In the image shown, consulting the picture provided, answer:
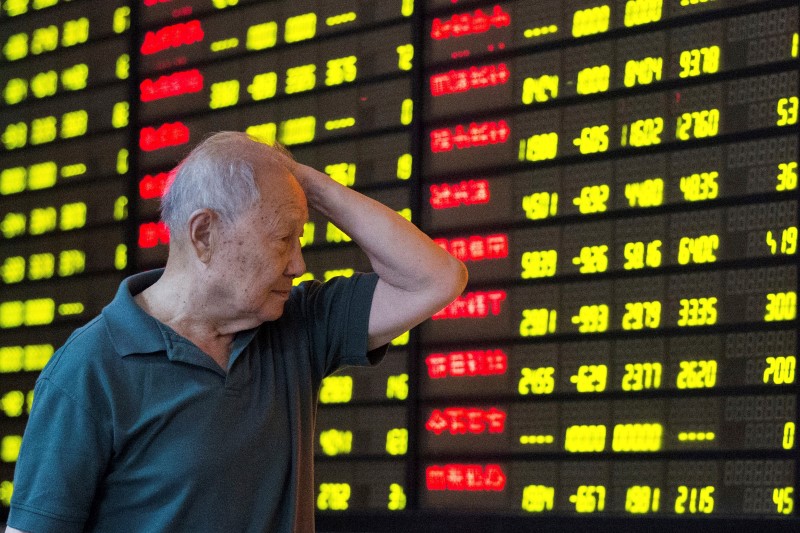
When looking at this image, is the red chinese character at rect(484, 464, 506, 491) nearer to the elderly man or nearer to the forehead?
the elderly man

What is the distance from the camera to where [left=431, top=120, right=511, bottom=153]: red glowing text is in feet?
13.4

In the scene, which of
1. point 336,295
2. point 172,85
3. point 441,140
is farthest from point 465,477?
point 336,295

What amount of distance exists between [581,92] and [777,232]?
30.3 inches

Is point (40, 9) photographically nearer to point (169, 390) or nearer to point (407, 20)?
point (407, 20)

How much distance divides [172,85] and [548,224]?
6.00 ft

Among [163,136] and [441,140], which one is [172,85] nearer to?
[163,136]

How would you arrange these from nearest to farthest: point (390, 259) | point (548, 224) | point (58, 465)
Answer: point (58, 465), point (390, 259), point (548, 224)

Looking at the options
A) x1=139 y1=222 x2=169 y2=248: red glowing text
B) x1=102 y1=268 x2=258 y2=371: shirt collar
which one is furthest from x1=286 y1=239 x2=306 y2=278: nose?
x1=139 y1=222 x2=169 y2=248: red glowing text

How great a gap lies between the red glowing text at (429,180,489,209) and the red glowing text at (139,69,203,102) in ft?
4.01

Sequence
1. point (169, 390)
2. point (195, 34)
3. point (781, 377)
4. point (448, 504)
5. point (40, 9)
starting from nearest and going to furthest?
point (169, 390)
point (781, 377)
point (448, 504)
point (195, 34)
point (40, 9)

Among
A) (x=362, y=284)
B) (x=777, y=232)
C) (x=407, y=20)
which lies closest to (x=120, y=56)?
(x=407, y=20)

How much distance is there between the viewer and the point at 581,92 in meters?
3.91

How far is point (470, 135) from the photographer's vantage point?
4148mm

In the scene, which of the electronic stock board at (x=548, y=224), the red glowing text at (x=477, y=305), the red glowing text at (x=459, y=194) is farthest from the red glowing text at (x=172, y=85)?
the red glowing text at (x=477, y=305)
